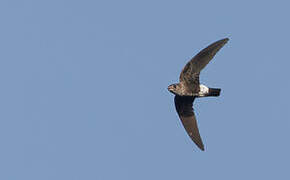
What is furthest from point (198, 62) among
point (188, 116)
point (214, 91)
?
point (188, 116)

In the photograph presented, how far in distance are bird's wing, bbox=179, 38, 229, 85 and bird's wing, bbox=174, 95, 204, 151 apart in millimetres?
1451

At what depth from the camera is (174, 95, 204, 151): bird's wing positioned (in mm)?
32312

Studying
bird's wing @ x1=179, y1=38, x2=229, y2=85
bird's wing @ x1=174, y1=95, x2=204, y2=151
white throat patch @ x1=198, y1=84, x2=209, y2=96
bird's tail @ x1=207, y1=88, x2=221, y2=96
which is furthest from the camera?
bird's wing @ x1=174, y1=95, x2=204, y2=151

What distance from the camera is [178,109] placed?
1289 inches

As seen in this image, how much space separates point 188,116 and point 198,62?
9.95 feet

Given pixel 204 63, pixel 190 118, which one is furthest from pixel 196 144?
pixel 204 63

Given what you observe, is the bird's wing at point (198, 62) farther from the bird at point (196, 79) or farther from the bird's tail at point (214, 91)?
the bird's tail at point (214, 91)

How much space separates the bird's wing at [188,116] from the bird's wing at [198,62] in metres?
1.45

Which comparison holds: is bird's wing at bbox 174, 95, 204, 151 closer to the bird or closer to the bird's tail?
the bird

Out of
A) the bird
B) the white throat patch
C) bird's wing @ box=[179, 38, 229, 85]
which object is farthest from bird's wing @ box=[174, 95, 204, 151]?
bird's wing @ box=[179, 38, 229, 85]

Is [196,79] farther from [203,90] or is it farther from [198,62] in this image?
[198,62]

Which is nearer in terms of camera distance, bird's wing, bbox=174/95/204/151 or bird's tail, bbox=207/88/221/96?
bird's tail, bbox=207/88/221/96

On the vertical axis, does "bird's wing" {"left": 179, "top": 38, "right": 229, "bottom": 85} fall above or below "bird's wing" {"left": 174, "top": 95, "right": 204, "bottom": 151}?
above

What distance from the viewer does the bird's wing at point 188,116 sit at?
32.3 m
